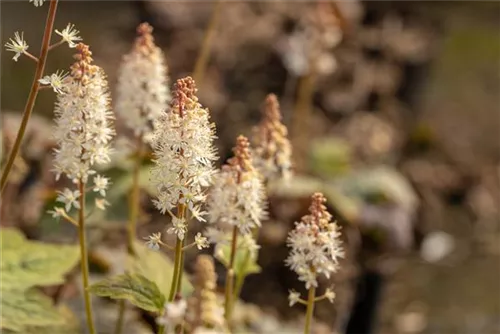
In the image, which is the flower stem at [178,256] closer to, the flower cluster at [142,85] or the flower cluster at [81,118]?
the flower cluster at [81,118]

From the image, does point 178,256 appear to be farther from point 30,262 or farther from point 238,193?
point 30,262

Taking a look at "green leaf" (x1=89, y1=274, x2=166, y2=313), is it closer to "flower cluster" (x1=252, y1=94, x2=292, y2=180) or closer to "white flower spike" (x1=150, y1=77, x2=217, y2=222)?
"white flower spike" (x1=150, y1=77, x2=217, y2=222)

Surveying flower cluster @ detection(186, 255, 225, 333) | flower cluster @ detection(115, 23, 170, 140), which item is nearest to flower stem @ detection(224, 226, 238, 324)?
flower cluster @ detection(186, 255, 225, 333)

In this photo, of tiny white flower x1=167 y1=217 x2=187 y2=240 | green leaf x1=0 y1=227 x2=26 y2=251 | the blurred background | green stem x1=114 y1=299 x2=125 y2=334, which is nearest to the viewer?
tiny white flower x1=167 y1=217 x2=187 y2=240

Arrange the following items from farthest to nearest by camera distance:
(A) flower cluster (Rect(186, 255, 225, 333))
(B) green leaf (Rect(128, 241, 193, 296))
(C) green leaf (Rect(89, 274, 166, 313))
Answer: (B) green leaf (Rect(128, 241, 193, 296))
(C) green leaf (Rect(89, 274, 166, 313))
(A) flower cluster (Rect(186, 255, 225, 333))

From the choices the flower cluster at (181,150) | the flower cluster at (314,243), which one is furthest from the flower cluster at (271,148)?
the flower cluster at (181,150)

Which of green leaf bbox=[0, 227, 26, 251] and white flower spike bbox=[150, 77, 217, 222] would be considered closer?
white flower spike bbox=[150, 77, 217, 222]

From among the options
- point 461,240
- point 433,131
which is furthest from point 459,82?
point 461,240
